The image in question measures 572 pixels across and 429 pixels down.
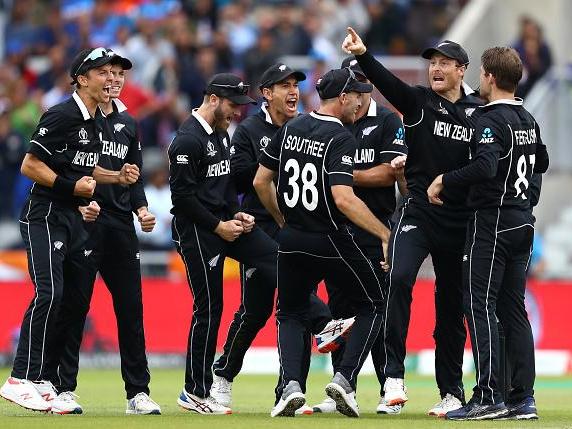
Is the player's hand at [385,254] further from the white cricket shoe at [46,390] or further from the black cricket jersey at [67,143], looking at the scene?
the white cricket shoe at [46,390]

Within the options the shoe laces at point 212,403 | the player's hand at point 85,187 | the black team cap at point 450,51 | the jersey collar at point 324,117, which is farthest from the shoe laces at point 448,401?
the player's hand at point 85,187

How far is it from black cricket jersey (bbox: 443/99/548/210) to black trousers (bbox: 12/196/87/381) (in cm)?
301

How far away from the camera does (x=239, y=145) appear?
485 inches

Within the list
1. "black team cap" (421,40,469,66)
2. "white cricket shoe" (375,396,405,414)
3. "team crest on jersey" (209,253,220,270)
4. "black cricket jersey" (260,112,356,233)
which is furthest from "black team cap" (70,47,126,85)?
"white cricket shoe" (375,396,405,414)

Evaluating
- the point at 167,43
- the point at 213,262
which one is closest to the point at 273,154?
the point at 213,262

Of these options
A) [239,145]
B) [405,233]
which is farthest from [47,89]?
[405,233]

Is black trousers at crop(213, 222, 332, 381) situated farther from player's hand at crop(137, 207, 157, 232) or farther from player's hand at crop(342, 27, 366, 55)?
player's hand at crop(342, 27, 366, 55)

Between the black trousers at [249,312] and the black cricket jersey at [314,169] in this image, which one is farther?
the black trousers at [249,312]

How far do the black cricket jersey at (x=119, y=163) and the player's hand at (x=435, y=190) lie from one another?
8.06ft

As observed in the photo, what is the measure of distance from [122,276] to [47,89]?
40.6ft

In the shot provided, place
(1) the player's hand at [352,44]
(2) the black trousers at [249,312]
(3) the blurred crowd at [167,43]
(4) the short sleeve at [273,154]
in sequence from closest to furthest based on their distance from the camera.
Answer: (1) the player's hand at [352,44] → (4) the short sleeve at [273,154] → (2) the black trousers at [249,312] → (3) the blurred crowd at [167,43]

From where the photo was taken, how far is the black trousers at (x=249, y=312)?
11984 mm

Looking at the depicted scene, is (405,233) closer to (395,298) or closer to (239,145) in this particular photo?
(395,298)

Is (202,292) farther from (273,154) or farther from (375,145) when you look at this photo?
(375,145)
